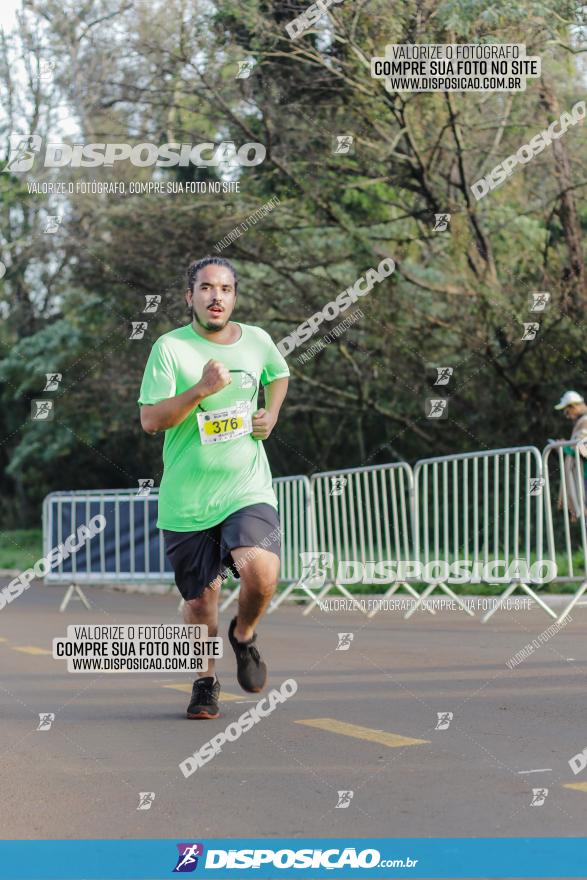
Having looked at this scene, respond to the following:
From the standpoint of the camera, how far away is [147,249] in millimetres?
20531

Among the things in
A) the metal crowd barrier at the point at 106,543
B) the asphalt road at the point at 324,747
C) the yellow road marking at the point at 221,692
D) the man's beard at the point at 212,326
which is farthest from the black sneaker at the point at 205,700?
the metal crowd barrier at the point at 106,543

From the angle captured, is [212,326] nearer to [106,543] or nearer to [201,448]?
[201,448]

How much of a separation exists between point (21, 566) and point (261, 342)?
1714cm

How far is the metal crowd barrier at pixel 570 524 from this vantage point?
10875 mm

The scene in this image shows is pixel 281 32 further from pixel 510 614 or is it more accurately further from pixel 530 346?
pixel 510 614

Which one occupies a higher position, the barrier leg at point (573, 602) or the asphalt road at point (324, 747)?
the barrier leg at point (573, 602)

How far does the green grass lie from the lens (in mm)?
23381

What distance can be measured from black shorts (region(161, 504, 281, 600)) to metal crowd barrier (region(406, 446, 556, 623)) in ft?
16.9

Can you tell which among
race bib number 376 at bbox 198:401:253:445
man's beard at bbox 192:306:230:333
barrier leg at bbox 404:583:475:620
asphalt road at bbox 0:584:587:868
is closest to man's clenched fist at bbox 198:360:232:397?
race bib number 376 at bbox 198:401:253:445

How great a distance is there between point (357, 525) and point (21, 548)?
13.0m

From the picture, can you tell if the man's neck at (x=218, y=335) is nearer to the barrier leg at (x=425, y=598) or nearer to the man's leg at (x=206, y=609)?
the man's leg at (x=206, y=609)

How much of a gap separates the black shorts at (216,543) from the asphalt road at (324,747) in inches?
29.1

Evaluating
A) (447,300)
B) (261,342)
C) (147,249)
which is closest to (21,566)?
(147,249)

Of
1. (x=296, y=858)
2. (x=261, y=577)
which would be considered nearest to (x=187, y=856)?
(x=296, y=858)
